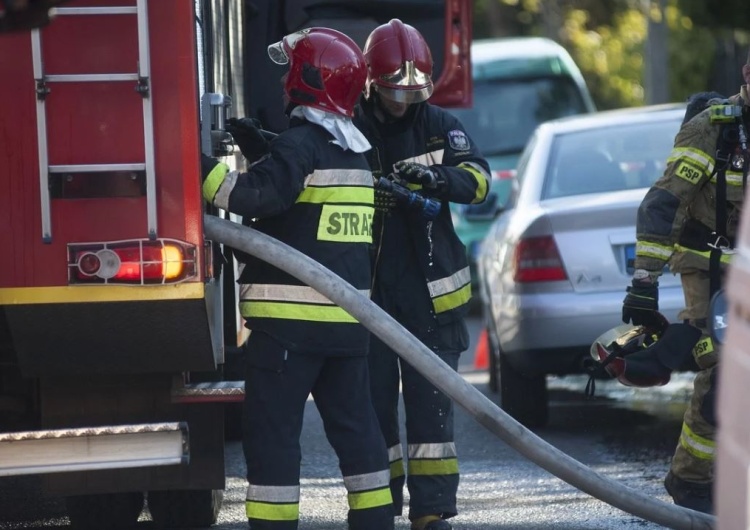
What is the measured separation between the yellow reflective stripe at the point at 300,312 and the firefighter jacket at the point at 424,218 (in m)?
0.77

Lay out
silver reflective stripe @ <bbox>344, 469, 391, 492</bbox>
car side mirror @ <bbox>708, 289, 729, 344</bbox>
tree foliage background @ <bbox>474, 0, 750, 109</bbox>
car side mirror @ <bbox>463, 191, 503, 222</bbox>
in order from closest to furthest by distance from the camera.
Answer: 1. car side mirror @ <bbox>708, 289, 729, 344</bbox>
2. silver reflective stripe @ <bbox>344, 469, 391, 492</bbox>
3. car side mirror @ <bbox>463, 191, 503, 222</bbox>
4. tree foliage background @ <bbox>474, 0, 750, 109</bbox>

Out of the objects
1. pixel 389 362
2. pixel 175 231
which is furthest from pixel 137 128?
pixel 389 362

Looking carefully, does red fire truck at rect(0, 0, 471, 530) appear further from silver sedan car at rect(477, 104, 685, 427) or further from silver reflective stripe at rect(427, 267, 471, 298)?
silver sedan car at rect(477, 104, 685, 427)

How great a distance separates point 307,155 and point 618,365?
1496 millimetres

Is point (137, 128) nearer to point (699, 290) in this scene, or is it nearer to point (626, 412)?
point (699, 290)

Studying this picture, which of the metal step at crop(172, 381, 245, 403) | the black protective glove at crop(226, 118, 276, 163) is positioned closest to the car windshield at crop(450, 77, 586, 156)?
the black protective glove at crop(226, 118, 276, 163)

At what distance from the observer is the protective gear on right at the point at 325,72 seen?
5.40 m

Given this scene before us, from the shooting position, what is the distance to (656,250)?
19.4ft

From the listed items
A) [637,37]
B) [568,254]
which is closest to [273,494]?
[568,254]

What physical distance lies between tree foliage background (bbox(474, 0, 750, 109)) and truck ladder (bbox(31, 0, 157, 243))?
46.3 ft

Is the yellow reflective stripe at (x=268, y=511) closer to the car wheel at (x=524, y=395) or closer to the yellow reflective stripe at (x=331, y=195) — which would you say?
the yellow reflective stripe at (x=331, y=195)

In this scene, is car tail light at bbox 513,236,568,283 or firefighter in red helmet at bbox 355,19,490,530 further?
car tail light at bbox 513,236,568,283

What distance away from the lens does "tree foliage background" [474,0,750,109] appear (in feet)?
65.5

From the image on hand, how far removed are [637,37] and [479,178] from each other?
78.3 feet
